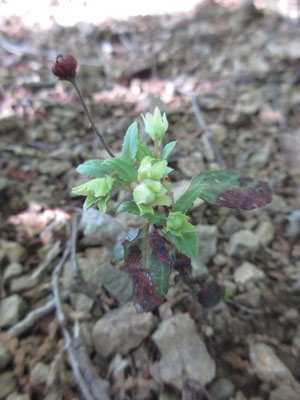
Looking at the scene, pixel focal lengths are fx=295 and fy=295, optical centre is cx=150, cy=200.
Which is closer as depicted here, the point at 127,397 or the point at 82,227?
the point at 127,397

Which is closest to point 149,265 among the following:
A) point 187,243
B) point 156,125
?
point 187,243

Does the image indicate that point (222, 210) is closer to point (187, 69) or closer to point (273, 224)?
point (273, 224)

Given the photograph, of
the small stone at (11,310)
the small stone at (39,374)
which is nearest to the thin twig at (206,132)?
the small stone at (11,310)

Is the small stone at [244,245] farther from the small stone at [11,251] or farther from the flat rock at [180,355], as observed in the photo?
the small stone at [11,251]

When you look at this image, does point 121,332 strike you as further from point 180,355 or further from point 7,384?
point 7,384

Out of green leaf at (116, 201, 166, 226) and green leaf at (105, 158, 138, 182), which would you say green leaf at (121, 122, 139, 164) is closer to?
green leaf at (105, 158, 138, 182)

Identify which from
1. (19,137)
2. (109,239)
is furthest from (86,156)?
(109,239)

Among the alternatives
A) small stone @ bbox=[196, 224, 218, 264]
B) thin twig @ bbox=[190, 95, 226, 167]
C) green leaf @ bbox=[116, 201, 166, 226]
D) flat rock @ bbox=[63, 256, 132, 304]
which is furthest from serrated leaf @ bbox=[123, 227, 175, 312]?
thin twig @ bbox=[190, 95, 226, 167]
